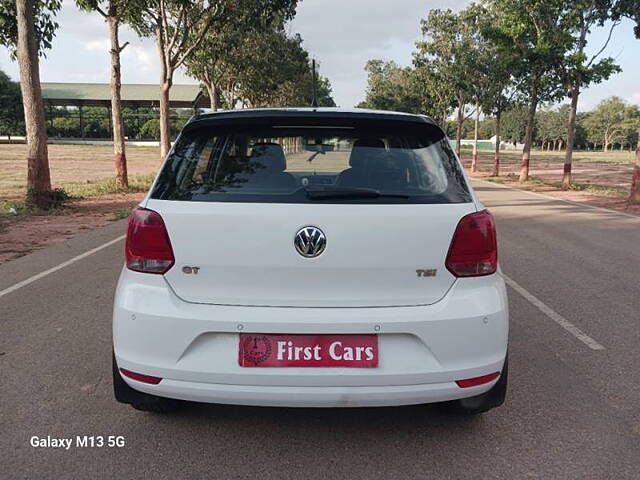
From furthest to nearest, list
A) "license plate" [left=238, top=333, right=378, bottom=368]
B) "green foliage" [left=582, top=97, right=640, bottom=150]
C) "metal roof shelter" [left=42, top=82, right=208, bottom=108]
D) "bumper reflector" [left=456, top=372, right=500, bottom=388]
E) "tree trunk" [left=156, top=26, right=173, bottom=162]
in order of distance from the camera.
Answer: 1. "green foliage" [left=582, top=97, right=640, bottom=150]
2. "metal roof shelter" [left=42, top=82, right=208, bottom=108]
3. "tree trunk" [left=156, top=26, right=173, bottom=162]
4. "bumper reflector" [left=456, top=372, right=500, bottom=388]
5. "license plate" [left=238, top=333, right=378, bottom=368]

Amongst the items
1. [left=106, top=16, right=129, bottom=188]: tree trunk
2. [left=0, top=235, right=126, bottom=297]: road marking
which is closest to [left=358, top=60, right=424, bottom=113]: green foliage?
[left=106, top=16, right=129, bottom=188]: tree trunk

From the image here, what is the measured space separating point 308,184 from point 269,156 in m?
0.24

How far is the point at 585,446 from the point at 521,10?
20.9 meters

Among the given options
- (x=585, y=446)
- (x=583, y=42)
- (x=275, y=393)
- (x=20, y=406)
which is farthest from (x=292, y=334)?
(x=583, y=42)

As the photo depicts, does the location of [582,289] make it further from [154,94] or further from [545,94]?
[154,94]

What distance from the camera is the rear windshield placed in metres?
2.51

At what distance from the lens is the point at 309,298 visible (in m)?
2.44

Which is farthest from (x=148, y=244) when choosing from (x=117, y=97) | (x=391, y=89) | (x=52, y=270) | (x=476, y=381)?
(x=391, y=89)

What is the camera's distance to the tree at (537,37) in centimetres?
1977

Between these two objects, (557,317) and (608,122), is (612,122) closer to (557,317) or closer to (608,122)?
(608,122)

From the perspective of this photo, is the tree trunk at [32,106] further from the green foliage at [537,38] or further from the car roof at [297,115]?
the green foliage at [537,38]

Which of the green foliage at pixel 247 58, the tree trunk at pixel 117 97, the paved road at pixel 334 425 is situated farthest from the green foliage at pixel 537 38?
the paved road at pixel 334 425

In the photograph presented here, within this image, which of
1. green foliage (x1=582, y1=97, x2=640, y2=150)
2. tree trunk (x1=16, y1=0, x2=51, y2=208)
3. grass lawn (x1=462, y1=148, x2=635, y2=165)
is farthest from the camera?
green foliage (x1=582, y1=97, x2=640, y2=150)

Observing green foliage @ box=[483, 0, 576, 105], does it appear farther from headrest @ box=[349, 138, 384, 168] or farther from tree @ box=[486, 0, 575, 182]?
headrest @ box=[349, 138, 384, 168]
